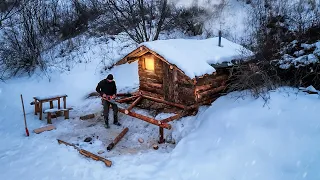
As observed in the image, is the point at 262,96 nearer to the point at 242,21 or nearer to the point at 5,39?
the point at 242,21

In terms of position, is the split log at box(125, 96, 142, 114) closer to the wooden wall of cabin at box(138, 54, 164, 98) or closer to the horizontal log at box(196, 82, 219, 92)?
the wooden wall of cabin at box(138, 54, 164, 98)

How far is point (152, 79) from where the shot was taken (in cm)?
1123

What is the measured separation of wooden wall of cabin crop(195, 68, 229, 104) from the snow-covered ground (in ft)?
2.04

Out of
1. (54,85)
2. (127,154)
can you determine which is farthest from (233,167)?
(54,85)

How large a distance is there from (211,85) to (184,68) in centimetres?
207

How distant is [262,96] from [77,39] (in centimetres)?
1503

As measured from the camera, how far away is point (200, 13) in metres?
19.9

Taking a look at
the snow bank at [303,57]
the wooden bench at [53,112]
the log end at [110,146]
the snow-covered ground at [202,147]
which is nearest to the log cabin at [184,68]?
the snow-covered ground at [202,147]

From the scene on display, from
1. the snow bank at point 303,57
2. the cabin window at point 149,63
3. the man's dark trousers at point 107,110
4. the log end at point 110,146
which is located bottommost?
the log end at point 110,146

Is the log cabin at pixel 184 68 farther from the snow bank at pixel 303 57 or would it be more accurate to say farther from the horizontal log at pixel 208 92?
the snow bank at pixel 303 57

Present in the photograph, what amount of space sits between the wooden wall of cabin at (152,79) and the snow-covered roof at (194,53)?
86cm

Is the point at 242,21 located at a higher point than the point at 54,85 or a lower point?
higher

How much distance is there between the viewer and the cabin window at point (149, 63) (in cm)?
1109

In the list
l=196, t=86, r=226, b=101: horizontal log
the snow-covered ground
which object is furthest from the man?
l=196, t=86, r=226, b=101: horizontal log
